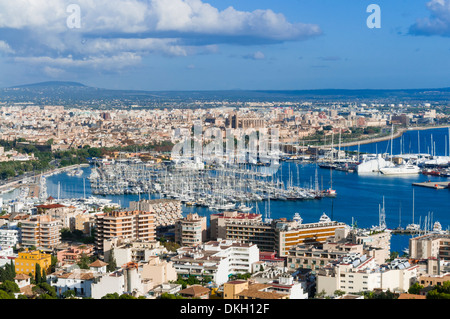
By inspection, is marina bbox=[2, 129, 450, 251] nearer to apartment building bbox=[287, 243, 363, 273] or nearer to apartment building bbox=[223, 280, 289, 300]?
apartment building bbox=[287, 243, 363, 273]

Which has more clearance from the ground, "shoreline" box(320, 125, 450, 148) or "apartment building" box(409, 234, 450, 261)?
"apartment building" box(409, 234, 450, 261)

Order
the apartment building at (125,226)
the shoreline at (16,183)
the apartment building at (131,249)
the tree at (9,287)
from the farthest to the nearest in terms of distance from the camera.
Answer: the shoreline at (16,183), the apartment building at (125,226), the apartment building at (131,249), the tree at (9,287)

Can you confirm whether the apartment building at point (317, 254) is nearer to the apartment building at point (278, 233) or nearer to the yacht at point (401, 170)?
the apartment building at point (278, 233)

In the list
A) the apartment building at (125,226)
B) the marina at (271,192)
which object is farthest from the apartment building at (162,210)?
the marina at (271,192)

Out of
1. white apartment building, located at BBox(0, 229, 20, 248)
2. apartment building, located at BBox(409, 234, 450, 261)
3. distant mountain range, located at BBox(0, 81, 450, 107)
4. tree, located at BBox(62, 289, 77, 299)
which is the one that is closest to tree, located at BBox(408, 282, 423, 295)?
apartment building, located at BBox(409, 234, 450, 261)

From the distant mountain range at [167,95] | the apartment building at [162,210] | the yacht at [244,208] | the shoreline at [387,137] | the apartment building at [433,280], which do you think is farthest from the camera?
the distant mountain range at [167,95]

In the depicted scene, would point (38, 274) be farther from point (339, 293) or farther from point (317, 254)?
point (339, 293)

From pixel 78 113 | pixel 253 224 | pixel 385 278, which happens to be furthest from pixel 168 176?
pixel 78 113

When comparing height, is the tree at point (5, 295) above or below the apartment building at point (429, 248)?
above
